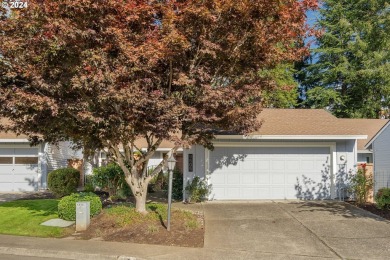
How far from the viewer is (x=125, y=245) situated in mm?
9773

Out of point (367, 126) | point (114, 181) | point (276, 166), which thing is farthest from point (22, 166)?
point (367, 126)

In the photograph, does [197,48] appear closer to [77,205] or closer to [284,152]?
[77,205]

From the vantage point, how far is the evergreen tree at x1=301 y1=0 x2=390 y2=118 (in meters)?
30.1

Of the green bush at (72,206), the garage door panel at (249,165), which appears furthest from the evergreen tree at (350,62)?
the green bush at (72,206)

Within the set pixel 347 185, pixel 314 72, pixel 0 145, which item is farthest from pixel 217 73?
pixel 314 72

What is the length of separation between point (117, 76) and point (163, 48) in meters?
1.22

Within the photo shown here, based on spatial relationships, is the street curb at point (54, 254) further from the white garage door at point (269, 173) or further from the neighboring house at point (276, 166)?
the white garage door at point (269, 173)

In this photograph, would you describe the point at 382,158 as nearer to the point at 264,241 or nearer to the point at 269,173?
the point at 269,173

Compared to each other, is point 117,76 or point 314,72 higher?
point 314,72

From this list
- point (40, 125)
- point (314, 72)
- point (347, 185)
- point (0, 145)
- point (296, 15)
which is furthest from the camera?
point (314, 72)

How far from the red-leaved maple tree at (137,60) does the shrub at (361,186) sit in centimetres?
665

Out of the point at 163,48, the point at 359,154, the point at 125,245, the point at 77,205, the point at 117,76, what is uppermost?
the point at 163,48

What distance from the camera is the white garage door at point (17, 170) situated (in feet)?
72.4

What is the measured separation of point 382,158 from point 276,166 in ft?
13.9
